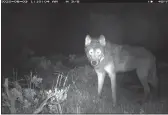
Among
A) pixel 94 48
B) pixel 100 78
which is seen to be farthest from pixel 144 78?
pixel 94 48

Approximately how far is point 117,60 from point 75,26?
0.49m

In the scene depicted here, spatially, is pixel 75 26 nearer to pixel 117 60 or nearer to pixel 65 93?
pixel 117 60

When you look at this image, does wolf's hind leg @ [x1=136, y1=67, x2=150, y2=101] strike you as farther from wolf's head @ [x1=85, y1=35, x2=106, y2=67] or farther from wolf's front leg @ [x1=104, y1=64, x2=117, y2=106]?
wolf's head @ [x1=85, y1=35, x2=106, y2=67]

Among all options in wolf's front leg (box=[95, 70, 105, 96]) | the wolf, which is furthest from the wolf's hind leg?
wolf's front leg (box=[95, 70, 105, 96])

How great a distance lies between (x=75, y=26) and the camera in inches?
106

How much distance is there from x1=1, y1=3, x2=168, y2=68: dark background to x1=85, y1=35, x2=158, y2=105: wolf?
0.06m

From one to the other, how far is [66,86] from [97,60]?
36 cm

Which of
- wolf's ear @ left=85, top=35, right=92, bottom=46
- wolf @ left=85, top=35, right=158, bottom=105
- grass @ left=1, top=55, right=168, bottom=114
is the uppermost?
wolf's ear @ left=85, top=35, right=92, bottom=46

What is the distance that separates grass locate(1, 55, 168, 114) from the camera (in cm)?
270

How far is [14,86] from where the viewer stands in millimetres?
2703

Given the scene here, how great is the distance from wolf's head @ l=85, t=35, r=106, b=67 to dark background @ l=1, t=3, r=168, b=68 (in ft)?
0.15

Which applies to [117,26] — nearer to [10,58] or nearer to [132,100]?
[132,100]

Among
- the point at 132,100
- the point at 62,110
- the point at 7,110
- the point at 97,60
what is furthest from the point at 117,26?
the point at 7,110

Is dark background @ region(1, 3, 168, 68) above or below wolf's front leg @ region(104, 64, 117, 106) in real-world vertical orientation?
above
